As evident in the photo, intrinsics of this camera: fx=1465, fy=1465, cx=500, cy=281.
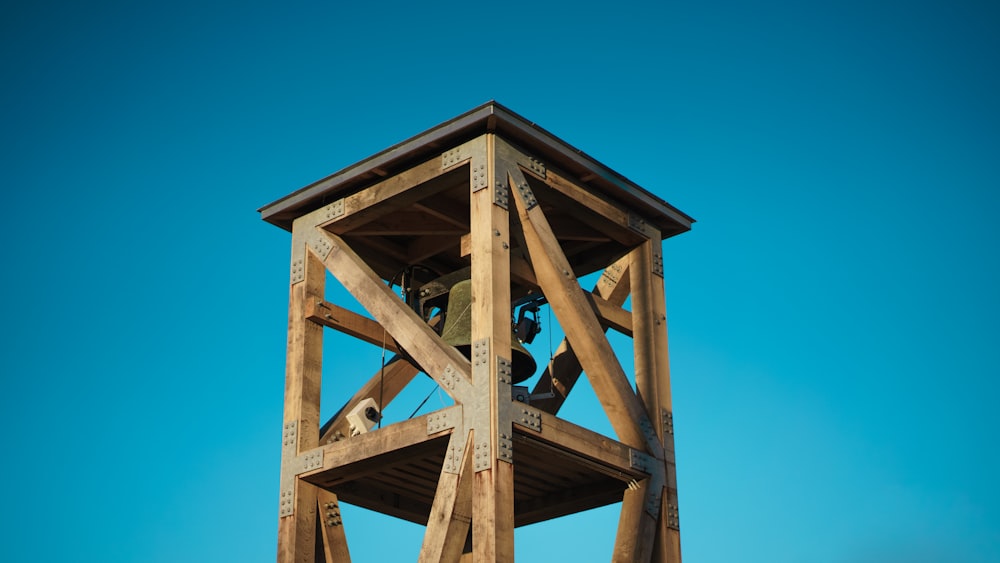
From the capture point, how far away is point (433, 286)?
1816 cm

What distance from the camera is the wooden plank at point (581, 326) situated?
15.9 m

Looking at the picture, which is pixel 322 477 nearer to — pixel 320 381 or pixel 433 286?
pixel 320 381

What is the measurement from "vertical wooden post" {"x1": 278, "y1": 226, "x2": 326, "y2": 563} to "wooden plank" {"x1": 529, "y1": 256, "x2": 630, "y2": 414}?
2777mm

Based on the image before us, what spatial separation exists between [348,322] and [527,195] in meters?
2.98

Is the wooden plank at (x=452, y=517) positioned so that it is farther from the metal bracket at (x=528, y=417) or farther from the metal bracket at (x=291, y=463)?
the metal bracket at (x=291, y=463)

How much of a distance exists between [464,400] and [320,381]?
110 inches

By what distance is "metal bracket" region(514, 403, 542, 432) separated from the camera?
14750mm

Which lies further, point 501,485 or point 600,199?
point 600,199

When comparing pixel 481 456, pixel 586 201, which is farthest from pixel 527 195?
pixel 481 456

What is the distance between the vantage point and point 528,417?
14.9 metres

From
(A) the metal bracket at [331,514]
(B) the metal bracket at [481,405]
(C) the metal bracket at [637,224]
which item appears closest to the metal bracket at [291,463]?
(A) the metal bracket at [331,514]

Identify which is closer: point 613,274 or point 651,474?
point 651,474

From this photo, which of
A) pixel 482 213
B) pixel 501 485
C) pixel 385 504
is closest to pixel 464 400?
pixel 501 485

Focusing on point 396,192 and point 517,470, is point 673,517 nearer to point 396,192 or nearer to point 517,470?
point 517,470
